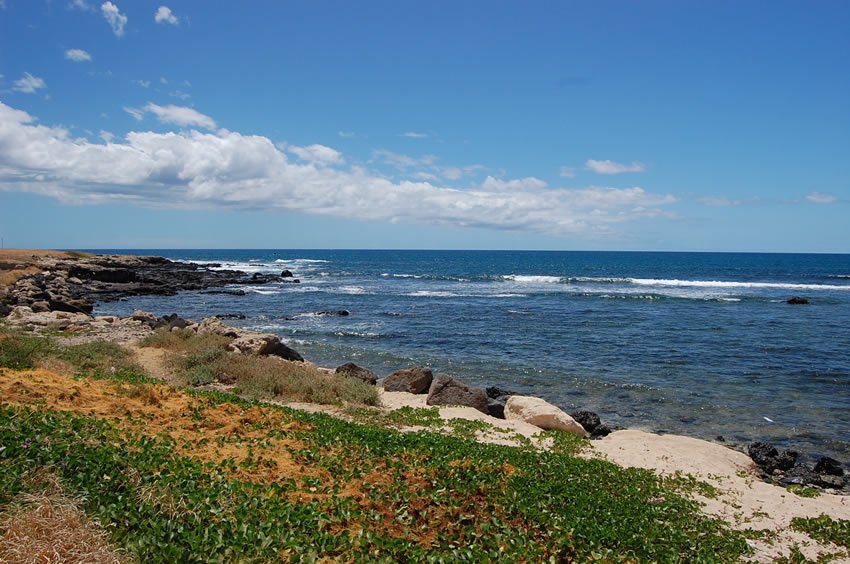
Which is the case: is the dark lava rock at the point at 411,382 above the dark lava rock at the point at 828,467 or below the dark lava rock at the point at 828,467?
above

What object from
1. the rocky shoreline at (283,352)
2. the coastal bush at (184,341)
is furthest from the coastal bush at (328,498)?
the coastal bush at (184,341)

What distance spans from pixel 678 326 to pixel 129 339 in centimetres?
3192

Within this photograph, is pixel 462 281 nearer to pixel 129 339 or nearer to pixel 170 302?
pixel 170 302

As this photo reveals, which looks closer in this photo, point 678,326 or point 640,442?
point 640,442

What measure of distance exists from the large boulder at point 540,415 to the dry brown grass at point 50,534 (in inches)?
487

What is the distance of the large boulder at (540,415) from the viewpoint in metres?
15.7

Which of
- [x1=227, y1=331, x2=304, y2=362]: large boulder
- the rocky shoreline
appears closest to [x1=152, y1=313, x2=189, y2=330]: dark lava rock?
the rocky shoreline

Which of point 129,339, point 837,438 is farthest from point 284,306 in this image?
point 837,438

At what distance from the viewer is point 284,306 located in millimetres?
47438

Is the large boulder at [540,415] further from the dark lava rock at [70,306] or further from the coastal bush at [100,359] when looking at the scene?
the dark lava rock at [70,306]

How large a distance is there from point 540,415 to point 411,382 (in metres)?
5.28

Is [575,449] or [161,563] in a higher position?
[161,563]

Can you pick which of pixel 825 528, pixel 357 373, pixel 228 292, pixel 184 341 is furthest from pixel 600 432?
pixel 228 292

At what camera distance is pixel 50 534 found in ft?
17.6
